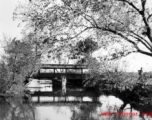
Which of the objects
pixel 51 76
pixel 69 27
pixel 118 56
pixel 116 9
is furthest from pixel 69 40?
pixel 51 76

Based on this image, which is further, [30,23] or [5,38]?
[5,38]

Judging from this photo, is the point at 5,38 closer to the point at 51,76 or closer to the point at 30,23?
the point at 51,76

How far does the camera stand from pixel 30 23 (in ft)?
14.5

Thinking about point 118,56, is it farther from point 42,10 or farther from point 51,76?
point 51,76

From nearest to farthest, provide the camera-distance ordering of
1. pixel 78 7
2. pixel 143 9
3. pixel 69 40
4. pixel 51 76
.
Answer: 1. pixel 78 7
2. pixel 69 40
3. pixel 143 9
4. pixel 51 76

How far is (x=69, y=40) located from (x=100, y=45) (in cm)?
123

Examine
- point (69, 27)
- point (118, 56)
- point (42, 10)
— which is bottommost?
point (118, 56)

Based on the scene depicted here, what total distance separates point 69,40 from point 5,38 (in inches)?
581

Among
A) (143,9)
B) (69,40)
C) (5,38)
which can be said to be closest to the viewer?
(69,40)

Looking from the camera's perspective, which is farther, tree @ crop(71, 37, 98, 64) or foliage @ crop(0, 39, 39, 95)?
foliage @ crop(0, 39, 39, 95)

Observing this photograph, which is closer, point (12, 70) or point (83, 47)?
point (83, 47)

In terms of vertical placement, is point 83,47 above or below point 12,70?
above

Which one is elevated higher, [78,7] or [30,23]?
[78,7]

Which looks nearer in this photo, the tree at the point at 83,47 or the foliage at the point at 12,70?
the tree at the point at 83,47
